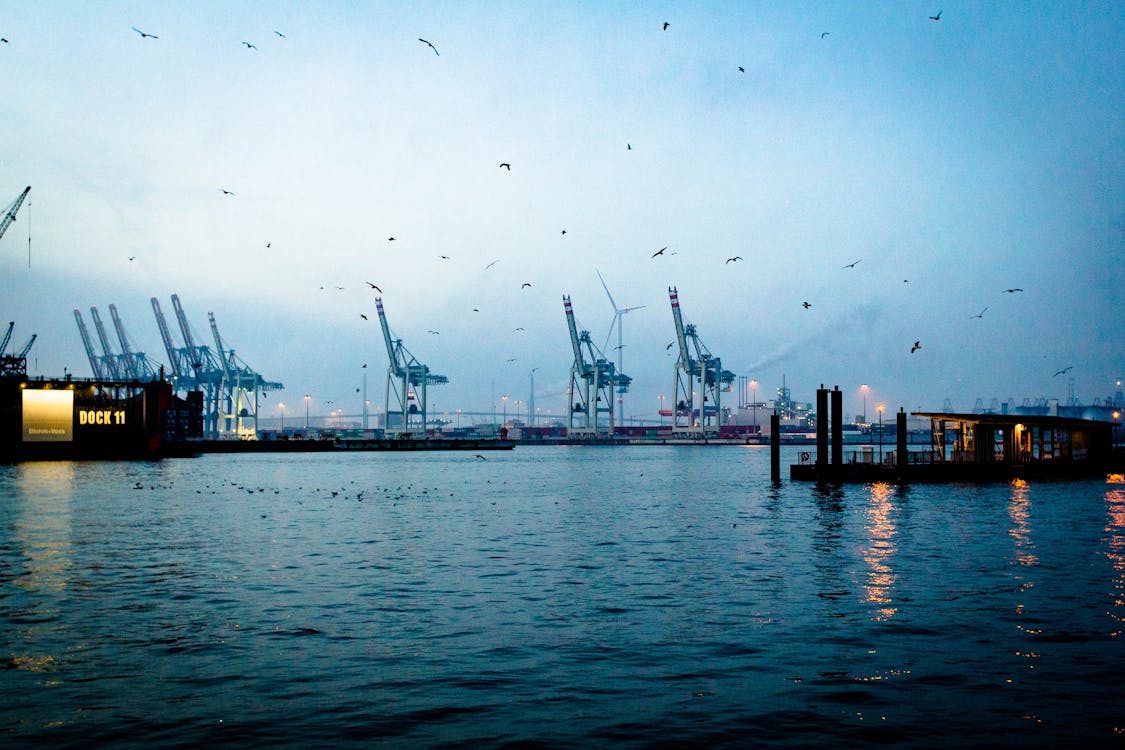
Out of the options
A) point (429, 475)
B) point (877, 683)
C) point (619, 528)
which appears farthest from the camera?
point (429, 475)

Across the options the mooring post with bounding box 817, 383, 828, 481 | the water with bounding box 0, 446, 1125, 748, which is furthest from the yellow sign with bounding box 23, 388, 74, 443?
the mooring post with bounding box 817, 383, 828, 481

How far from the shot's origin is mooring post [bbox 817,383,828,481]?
59188 mm

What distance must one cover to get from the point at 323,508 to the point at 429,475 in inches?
1627

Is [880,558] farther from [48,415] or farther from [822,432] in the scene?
[48,415]

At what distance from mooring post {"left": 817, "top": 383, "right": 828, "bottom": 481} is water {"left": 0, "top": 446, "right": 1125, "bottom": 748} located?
66.3 feet

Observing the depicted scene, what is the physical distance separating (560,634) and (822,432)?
47.5 meters

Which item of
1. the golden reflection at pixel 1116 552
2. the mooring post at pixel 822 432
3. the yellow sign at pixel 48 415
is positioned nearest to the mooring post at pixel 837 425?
the mooring post at pixel 822 432

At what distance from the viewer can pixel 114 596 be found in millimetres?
21500

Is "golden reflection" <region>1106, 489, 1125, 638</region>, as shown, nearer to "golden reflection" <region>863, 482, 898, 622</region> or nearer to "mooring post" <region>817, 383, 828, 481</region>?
"golden reflection" <region>863, 482, 898, 622</region>

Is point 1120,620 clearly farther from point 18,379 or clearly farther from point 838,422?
point 18,379

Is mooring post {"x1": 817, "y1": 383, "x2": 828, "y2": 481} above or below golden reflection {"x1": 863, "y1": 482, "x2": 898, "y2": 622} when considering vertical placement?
above

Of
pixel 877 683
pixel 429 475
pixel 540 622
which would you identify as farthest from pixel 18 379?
pixel 877 683

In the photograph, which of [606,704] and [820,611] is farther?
[820,611]

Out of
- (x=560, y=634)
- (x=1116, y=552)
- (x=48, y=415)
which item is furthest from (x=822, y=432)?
(x=48, y=415)
